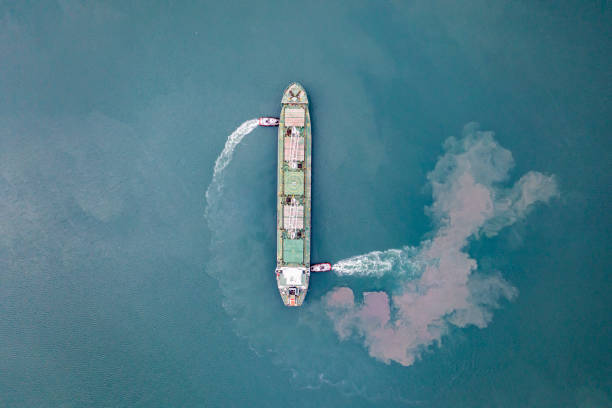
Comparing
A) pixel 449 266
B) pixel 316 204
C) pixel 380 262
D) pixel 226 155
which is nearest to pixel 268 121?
pixel 226 155

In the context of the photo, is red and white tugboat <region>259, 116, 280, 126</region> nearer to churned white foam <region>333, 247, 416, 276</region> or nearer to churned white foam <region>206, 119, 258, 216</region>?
churned white foam <region>206, 119, 258, 216</region>

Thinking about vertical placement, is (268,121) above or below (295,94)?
below

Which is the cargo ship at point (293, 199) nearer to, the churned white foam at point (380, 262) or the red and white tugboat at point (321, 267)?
the red and white tugboat at point (321, 267)

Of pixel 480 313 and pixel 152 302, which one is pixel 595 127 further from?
pixel 152 302

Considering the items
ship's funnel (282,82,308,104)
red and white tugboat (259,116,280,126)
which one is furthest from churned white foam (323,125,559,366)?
red and white tugboat (259,116,280,126)

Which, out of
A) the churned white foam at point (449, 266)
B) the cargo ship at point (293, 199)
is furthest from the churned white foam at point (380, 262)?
the cargo ship at point (293, 199)

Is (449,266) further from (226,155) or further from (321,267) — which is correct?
(226,155)

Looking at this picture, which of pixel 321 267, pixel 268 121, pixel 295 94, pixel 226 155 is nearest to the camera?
pixel 321 267
